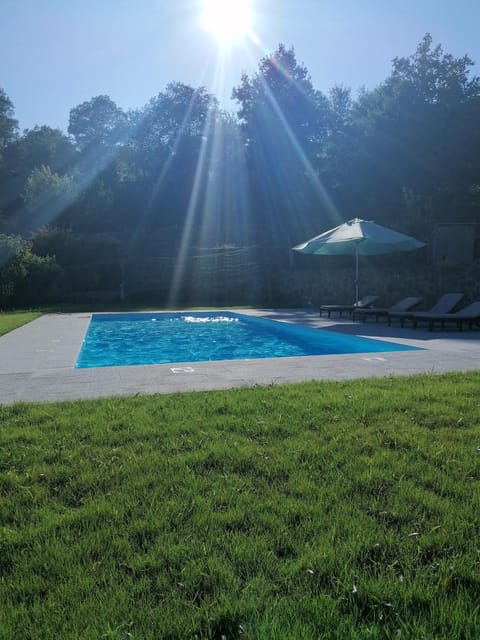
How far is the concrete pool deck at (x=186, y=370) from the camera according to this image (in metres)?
5.58

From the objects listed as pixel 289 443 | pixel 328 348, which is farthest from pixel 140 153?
pixel 289 443

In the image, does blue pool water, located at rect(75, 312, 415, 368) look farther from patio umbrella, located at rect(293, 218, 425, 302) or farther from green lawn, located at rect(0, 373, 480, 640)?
green lawn, located at rect(0, 373, 480, 640)

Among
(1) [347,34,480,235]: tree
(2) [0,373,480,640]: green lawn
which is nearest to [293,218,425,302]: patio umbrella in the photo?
(2) [0,373,480,640]: green lawn

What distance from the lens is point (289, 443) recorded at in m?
3.57

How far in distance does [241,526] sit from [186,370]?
4405 mm

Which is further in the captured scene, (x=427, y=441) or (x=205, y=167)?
(x=205, y=167)

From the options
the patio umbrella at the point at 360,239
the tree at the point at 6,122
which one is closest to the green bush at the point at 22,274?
the patio umbrella at the point at 360,239

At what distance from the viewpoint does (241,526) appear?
2.44 meters

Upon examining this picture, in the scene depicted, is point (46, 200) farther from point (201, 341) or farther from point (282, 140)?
point (201, 341)

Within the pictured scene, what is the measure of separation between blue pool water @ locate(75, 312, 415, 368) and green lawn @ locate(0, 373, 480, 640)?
208 inches

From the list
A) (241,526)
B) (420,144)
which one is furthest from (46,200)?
(241,526)

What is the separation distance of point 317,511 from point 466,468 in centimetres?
117

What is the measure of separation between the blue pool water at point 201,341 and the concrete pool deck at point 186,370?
3.31 feet

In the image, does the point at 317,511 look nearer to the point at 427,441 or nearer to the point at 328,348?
the point at 427,441
